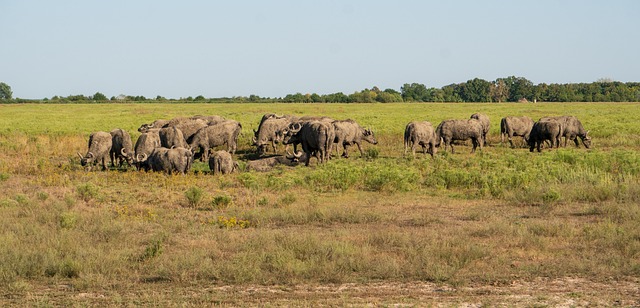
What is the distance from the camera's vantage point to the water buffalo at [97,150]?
886 inches

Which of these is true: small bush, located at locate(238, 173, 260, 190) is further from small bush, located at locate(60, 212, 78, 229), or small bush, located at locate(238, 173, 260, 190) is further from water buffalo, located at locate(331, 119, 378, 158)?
water buffalo, located at locate(331, 119, 378, 158)

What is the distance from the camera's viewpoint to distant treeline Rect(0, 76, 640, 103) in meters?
109

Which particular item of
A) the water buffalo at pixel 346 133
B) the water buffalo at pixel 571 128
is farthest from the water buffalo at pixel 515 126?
Answer: the water buffalo at pixel 346 133

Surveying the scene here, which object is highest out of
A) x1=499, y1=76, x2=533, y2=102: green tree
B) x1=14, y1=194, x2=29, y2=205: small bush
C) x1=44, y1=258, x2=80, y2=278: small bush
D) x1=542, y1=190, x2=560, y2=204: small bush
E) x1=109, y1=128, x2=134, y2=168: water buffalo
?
x1=499, y1=76, x2=533, y2=102: green tree

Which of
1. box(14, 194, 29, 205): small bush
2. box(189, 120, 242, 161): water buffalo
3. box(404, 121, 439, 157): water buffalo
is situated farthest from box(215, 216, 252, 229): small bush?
box(404, 121, 439, 157): water buffalo

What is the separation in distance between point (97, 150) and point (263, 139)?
25.0 ft

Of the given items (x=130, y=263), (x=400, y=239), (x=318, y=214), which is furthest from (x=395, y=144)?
(x=130, y=263)

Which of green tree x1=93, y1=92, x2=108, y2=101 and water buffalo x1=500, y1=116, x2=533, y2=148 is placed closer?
water buffalo x1=500, y1=116, x2=533, y2=148

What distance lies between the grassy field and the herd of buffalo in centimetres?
130

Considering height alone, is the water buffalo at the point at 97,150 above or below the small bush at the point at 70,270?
above

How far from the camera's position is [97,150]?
22.8 m

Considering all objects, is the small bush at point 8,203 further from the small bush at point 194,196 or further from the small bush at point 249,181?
the small bush at point 249,181

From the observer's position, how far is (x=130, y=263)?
9906 mm

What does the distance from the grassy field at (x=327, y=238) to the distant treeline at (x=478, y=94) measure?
8781cm
